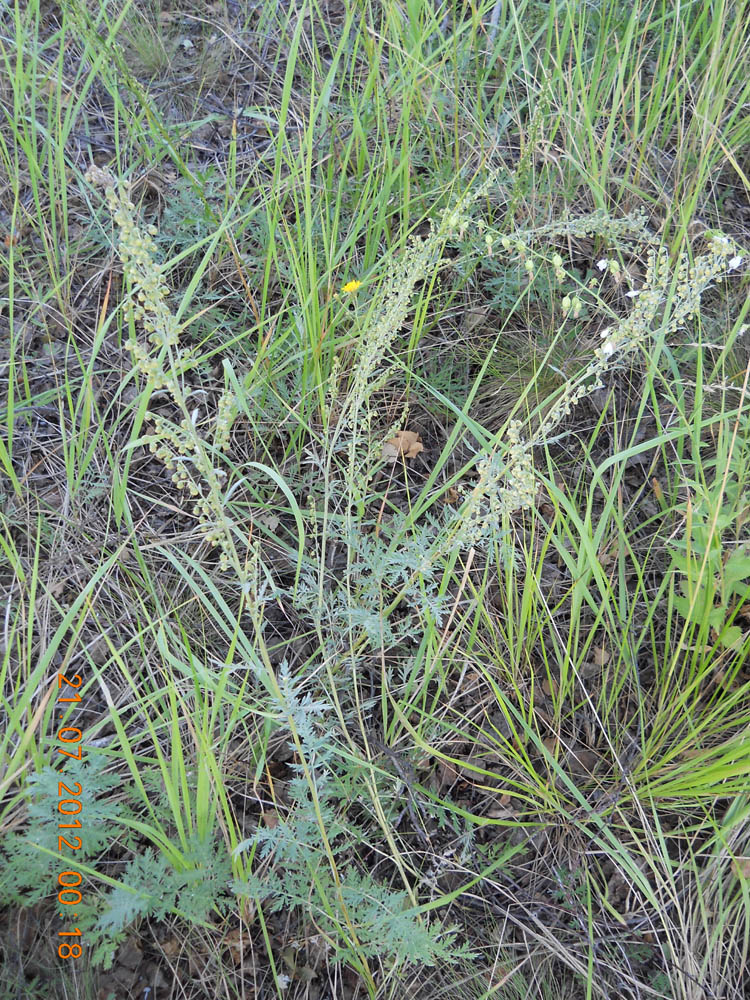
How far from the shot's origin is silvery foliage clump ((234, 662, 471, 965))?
1.59m

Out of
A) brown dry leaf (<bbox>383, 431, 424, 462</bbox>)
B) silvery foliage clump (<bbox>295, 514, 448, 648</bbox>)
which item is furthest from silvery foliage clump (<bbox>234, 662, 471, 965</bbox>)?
brown dry leaf (<bbox>383, 431, 424, 462</bbox>)

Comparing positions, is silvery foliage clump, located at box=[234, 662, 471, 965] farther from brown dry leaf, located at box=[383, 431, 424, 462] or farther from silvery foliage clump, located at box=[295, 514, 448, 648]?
brown dry leaf, located at box=[383, 431, 424, 462]

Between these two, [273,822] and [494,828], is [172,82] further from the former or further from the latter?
[494,828]

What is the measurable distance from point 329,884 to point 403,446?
4.56 feet

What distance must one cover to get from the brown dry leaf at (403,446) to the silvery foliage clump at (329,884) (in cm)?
97

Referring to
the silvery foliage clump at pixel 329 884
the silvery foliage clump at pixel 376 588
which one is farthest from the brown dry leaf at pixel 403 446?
the silvery foliage clump at pixel 329 884

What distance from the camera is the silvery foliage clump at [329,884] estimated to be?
1588 millimetres

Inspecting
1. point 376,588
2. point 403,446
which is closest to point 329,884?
point 376,588

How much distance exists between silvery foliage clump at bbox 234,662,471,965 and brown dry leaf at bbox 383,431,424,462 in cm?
97

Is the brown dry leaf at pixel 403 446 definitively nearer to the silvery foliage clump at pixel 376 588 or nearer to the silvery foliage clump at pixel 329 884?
the silvery foliage clump at pixel 376 588

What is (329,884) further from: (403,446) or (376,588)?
(403,446)

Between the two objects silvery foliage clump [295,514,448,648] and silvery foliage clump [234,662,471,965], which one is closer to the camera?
silvery foliage clump [234,662,471,965]

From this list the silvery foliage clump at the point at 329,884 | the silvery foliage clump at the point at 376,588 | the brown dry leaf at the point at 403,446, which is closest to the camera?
the silvery foliage clump at the point at 329,884

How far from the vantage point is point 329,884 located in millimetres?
1699
